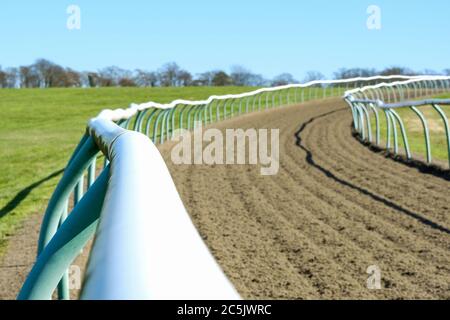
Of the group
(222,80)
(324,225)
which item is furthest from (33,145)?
(222,80)

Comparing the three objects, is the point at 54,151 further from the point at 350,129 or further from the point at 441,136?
the point at 441,136

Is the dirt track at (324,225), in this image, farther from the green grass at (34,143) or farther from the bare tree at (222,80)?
the bare tree at (222,80)

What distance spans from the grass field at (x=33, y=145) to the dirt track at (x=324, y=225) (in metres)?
1.88

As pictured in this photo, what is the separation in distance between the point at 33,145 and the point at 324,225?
13.0m

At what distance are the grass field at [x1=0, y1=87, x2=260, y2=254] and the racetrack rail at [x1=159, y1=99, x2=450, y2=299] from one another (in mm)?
1876

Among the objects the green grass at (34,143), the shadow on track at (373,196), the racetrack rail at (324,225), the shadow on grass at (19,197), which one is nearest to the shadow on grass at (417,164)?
the racetrack rail at (324,225)

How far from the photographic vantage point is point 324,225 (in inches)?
253

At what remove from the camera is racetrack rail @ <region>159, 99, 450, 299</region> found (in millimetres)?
4707

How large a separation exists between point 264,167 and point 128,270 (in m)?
10.1

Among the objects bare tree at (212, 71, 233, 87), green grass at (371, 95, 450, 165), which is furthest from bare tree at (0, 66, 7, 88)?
green grass at (371, 95, 450, 165)

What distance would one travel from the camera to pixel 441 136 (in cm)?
1797

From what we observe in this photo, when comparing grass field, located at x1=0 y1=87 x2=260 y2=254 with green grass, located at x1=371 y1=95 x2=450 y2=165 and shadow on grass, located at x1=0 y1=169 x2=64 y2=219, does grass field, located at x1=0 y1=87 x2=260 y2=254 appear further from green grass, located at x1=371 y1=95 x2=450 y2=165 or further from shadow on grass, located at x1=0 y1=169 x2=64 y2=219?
green grass, located at x1=371 y1=95 x2=450 y2=165

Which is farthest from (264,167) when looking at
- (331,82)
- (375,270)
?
(331,82)

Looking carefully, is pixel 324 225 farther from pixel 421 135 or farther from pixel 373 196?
pixel 421 135
